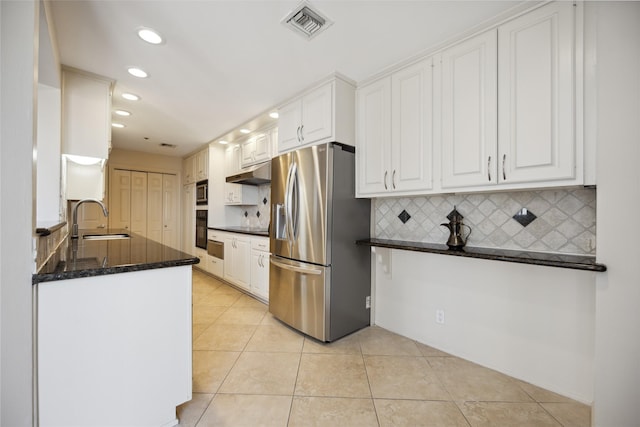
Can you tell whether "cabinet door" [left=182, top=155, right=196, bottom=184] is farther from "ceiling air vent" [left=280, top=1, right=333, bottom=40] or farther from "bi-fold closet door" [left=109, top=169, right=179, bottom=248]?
"ceiling air vent" [left=280, top=1, right=333, bottom=40]

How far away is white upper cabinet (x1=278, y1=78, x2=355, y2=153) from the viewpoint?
8.02 ft

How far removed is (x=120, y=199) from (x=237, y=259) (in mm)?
3057

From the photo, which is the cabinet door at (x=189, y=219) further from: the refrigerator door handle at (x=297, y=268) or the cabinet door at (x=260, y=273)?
the refrigerator door handle at (x=297, y=268)

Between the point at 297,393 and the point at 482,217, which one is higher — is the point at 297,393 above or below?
below

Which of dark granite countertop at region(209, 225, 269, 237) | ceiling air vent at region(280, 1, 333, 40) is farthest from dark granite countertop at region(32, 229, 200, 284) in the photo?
dark granite countertop at region(209, 225, 269, 237)

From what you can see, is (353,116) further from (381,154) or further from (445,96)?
(445,96)

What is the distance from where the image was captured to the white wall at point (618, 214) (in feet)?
4.17

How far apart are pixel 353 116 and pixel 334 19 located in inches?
36.8

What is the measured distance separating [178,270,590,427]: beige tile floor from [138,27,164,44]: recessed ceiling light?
2356 millimetres

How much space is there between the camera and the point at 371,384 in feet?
6.03

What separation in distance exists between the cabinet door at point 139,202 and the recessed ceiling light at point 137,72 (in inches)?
142

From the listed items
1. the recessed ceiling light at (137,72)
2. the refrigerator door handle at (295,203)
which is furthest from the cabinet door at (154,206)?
the refrigerator door handle at (295,203)

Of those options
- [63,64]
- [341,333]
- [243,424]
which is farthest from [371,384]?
[63,64]

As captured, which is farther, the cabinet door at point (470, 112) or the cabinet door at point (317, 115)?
the cabinet door at point (317, 115)
